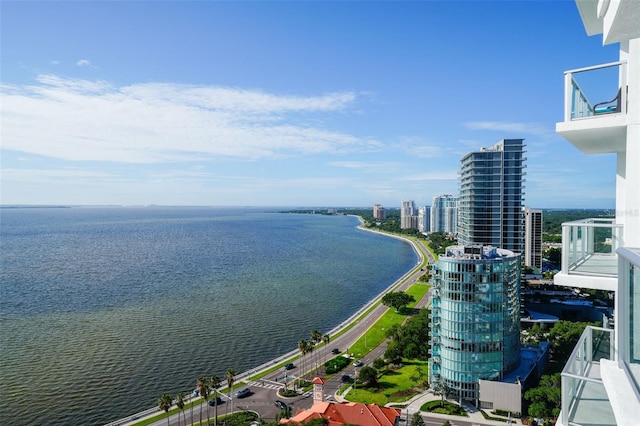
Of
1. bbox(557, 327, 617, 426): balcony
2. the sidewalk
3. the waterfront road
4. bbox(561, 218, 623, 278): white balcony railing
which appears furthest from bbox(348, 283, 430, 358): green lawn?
bbox(557, 327, 617, 426): balcony

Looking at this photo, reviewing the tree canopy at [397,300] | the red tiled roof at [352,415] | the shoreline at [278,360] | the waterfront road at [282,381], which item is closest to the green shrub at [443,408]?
the red tiled roof at [352,415]

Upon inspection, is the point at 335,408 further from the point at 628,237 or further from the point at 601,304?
the point at 601,304

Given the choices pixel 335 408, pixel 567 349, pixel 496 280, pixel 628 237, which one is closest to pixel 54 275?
pixel 335 408

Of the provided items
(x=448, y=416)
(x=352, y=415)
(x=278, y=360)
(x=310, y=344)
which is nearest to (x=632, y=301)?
(x=352, y=415)

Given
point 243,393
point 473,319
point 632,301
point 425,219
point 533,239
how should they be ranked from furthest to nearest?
point 425,219 → point 533,239 → point 243,393 → point 473,319 → point 632,301

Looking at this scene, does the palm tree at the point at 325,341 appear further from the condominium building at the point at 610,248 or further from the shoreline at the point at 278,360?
the condominium building at the point at 610,248

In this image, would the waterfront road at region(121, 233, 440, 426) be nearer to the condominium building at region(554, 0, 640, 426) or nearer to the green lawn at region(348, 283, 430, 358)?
the green lawn at region(348, 283, 430, 358)

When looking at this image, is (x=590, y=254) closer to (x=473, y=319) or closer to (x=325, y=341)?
(x=473, y=319)
